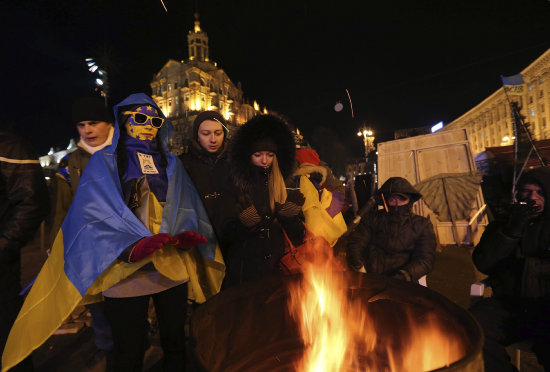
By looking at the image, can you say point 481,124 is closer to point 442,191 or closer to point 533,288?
point 442,191

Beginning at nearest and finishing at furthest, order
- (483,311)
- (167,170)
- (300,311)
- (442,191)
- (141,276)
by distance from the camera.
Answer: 1. (141,276)
2. (300,311)
3. (167,170)
4. (483,311)
5. (442,191)

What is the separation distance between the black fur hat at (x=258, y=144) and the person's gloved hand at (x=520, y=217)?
2.39 metres

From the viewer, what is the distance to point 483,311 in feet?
8.51

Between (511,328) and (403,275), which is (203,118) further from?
(511,328)

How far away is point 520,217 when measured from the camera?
2379 millimetres

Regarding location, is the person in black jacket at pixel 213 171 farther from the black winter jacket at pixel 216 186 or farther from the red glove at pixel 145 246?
the red glove at pixel 145 246

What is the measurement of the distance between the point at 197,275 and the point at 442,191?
7.71 meters

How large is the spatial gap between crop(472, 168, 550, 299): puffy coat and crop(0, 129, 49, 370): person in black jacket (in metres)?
4.55

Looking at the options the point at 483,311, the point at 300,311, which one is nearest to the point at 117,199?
the point at 300,311

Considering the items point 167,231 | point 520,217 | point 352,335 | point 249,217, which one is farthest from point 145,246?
point 520,217

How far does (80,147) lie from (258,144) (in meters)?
2.23

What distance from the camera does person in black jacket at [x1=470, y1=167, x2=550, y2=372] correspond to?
225 cm

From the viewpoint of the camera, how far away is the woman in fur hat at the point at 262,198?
233cm

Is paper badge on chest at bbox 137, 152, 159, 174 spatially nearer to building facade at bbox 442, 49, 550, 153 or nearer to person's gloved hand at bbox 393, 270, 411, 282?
person's gloved hand at bbox 393, 270, 411, 282
